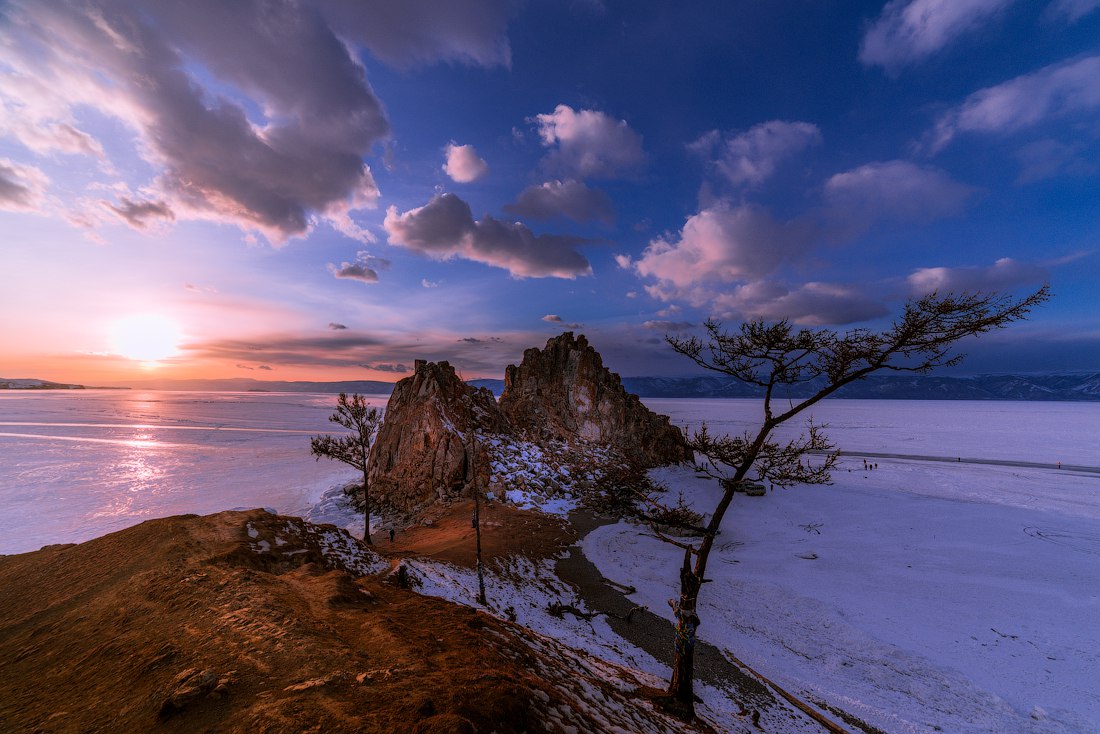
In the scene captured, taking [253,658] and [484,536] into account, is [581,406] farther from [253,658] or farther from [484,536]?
[253,658]

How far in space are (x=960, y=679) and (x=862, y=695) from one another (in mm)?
4635

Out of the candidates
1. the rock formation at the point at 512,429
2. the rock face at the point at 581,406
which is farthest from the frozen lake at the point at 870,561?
the rock formation at the point at 512,429

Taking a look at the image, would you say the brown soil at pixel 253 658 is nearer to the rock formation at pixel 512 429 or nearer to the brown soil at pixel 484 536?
the brown soil at pixel 484 536

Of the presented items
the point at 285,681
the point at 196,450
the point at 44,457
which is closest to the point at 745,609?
the point at 285,681

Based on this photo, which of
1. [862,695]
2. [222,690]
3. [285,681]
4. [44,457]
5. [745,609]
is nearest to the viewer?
[222,690]

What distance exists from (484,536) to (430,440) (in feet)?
45.7

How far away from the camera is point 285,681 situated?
19.3 ft

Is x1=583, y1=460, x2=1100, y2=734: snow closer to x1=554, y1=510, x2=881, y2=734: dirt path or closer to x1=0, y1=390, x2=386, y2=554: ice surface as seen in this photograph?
x1=554, y1=510, x2=881, y2=734: dirt path

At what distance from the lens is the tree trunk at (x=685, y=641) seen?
890 centimetres

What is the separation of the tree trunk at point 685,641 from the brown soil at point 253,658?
3.33 feet

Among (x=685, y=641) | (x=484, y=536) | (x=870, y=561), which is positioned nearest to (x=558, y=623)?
(x=685, y=641)

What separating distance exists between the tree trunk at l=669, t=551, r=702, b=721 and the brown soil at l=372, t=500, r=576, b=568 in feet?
40.8

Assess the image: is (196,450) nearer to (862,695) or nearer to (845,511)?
(862,695)

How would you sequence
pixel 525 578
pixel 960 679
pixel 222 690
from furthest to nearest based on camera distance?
pixel 525 578, pixel 960 679, pixel 222 690
